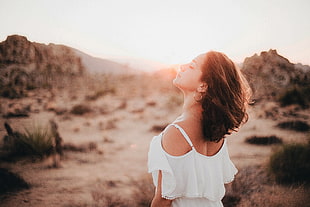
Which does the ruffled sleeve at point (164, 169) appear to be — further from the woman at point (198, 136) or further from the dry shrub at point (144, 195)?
the dry shrub at point (144, 195)

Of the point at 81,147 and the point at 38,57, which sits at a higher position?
the point at 38,57

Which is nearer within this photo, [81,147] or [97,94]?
[81,147]

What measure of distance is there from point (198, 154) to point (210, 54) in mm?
647

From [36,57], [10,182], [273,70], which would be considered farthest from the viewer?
[36,57]

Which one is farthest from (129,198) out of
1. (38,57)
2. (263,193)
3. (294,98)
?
(38,57)

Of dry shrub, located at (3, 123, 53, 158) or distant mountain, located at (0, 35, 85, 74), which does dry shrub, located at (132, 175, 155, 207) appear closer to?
dry shrub, located at (3, 123, 53, 158)

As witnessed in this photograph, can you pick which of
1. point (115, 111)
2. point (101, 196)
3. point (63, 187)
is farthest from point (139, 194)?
point (115, 111)

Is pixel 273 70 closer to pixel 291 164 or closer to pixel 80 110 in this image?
pixel 80 110

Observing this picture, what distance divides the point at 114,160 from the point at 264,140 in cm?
467

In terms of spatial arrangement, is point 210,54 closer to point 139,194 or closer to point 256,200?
point 139,194

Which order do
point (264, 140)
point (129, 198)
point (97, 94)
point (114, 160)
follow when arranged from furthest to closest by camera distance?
1. point (97, 94)
2. point (264, 140)
3. point (114, 160)
4. point (129, 198)

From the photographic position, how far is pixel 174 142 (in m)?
1.39

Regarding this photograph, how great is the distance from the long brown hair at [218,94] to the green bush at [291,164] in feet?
11.4

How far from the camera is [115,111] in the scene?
11805 mm
